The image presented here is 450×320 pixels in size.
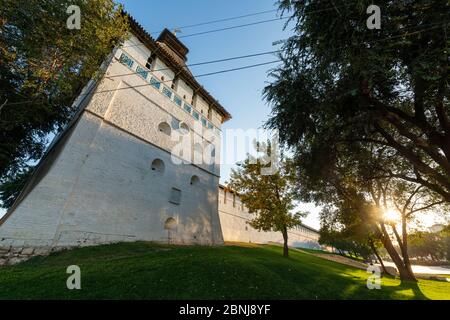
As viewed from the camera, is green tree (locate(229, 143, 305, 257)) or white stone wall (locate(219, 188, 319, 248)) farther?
white stone wall (locate(219, 188, 319, 248))

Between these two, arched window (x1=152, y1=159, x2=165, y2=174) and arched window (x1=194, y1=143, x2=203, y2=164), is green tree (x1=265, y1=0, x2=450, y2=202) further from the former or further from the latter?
arched window (x1=194, y1=143, x2=203, y2=164)

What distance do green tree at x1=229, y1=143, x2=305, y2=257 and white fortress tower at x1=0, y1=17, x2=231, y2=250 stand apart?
196 inches

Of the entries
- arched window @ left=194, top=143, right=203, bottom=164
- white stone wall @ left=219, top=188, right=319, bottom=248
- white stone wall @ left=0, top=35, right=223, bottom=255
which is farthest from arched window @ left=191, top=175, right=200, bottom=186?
white stone wall @ left=219, top=188, right=319, bottom=248

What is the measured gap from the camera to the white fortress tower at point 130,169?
10.4m

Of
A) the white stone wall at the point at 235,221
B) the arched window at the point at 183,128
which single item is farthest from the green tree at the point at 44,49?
the white stone wall at the point at 235,221

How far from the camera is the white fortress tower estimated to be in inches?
408

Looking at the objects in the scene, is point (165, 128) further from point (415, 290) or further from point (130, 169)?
point (415, 290)

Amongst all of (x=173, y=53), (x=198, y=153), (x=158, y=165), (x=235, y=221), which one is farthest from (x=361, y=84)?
(x=235, y=221)

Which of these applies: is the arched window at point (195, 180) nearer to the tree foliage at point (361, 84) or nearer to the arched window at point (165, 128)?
the arched window at point (165, 128)

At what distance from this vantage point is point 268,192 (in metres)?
16.3

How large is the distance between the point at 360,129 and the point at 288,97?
10.1 feet

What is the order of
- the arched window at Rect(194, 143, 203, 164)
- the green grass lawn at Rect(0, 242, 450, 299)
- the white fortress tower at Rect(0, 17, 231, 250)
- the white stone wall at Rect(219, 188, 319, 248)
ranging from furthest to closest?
the white stone wall at Rect(219, 188, 319, 248) < the arched window at Rect(194, 143, 203, 164) < the white fortress tower at Rect(0, 17, 231, 250) < the green grass lawn at Rect(0, 242, 450, 299)
